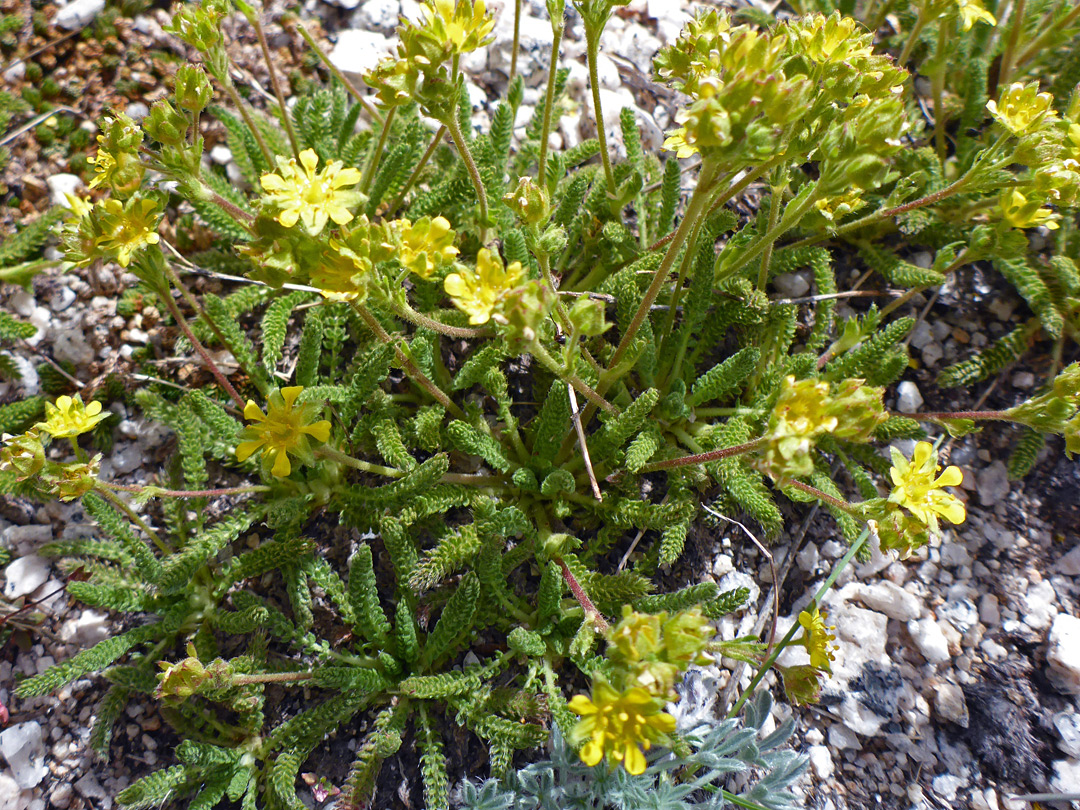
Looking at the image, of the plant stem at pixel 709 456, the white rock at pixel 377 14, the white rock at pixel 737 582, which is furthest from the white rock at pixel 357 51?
the white rock at pixel 737 582

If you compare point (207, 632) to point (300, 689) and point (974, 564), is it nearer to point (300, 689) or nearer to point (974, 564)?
point (300, 689)

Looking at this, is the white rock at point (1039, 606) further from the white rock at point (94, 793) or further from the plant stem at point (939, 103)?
the white rock at point (94, 793)

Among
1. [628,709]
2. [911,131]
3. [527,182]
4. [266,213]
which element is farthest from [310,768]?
[911,131]

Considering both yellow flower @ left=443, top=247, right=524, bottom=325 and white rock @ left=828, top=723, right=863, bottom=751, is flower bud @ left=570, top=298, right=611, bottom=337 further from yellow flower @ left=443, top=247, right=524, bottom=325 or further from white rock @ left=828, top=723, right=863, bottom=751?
white rock @ left=828, top=723, right=863, bottom=751

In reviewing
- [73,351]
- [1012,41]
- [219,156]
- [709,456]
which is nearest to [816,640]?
[709,456]

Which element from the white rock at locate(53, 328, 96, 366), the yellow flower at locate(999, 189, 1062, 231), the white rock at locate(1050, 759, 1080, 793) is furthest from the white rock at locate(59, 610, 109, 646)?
the yellow flower at locate(999, 189, 1062, 231)

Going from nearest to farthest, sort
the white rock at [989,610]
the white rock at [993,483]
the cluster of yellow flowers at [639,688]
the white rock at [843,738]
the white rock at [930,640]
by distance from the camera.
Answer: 1. the cluster of yellow flowers at [639,688]
2. the white rock at [843,738]
3. the white rock at [930,640]
4. the white rock at [989,610]
5. the white rock at [993,483]

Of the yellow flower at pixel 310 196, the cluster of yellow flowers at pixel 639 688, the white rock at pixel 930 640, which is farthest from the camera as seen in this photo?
the white rock at pixel 930 640

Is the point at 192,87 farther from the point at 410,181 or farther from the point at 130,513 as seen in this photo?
the point at 130,513
